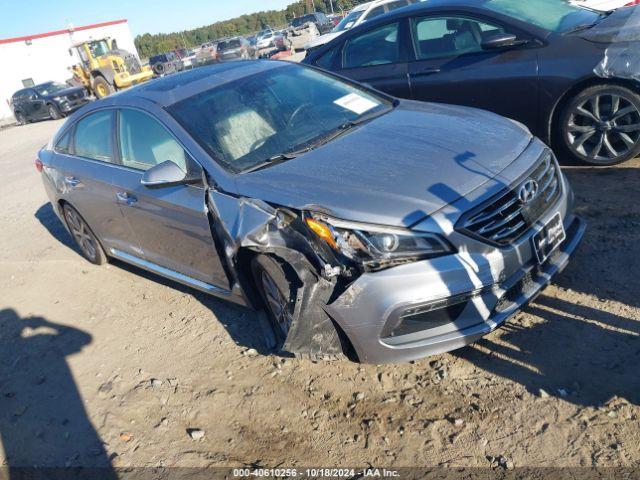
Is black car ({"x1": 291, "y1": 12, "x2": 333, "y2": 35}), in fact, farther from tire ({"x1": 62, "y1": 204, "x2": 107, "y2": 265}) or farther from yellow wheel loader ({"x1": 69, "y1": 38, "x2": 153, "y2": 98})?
tire ({"x1": 62, "y1": 204, "x2": 107, "y2": 265})

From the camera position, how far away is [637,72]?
177 inches

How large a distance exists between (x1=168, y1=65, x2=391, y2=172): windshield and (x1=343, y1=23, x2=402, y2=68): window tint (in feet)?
6.15

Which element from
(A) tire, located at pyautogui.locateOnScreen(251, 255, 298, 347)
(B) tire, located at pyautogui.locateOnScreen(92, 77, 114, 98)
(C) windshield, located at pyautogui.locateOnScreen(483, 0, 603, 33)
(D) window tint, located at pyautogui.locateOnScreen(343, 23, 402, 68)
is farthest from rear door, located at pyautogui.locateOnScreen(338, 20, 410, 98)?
(B) tire, located at pyautogui.locateOnScreen(92, 77, 114, 98)

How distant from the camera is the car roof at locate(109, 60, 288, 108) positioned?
4.07 meters

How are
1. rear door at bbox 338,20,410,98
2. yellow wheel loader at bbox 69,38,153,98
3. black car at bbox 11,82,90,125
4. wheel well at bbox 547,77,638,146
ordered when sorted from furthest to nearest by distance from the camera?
1. yellow wheel loader at bbox 69,38,153,98
2. black car at bbox 11,82,90,125
3. rear door at bbox 338,20,410,98
4. wheel well at bbox 547,77,638,146

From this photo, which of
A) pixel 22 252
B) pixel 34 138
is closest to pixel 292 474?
pixel 22 252

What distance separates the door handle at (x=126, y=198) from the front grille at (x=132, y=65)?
24.3 metres

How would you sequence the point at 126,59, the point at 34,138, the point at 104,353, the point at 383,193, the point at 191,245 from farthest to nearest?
the point at 126,59, the point at 34,138, the point at 104,353, the point at 191,245, the point at 383,193

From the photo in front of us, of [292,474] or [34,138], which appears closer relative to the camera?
[292,474]

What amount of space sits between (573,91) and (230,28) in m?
80.5

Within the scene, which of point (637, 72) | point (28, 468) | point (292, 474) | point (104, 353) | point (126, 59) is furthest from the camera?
point (126, 59)

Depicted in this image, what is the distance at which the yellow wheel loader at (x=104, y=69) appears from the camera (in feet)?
83.0

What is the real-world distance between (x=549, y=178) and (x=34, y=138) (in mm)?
19753

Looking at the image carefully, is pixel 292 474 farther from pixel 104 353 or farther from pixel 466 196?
pixel 104 353
